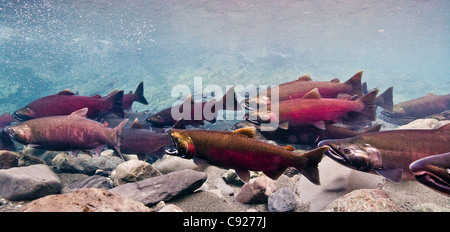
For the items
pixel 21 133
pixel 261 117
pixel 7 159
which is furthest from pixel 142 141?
pixel 261 117

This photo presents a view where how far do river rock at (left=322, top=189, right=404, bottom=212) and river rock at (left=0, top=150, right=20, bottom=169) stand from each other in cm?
536

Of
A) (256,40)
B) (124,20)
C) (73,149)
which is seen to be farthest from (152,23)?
(73,149)

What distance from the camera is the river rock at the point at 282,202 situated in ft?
9.21

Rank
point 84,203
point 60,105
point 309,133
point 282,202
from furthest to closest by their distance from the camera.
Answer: point 60,105, point 309,133, point 282,202, point 84,203

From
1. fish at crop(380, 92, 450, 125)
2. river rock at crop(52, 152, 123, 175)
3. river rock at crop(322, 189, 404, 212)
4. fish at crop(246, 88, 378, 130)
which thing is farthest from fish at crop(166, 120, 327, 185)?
fish at crop(380, 92, 450, 125)

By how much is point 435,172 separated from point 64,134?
15.3 ft

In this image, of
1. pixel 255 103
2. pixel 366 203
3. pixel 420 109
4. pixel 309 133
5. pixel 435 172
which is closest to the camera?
pixel 435 172

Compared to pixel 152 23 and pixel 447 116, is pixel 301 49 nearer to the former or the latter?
pixel 152 23

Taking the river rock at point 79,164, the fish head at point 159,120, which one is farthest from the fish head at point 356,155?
the river rock at point 79,164

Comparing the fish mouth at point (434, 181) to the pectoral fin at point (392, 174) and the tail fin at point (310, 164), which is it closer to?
the tail fin at point (310, 164)

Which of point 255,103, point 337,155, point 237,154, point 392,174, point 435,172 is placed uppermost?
point 435,172

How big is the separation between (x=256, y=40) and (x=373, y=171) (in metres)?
57.2

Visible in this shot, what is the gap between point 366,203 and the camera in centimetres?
211

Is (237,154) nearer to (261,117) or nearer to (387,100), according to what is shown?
(261,117)
